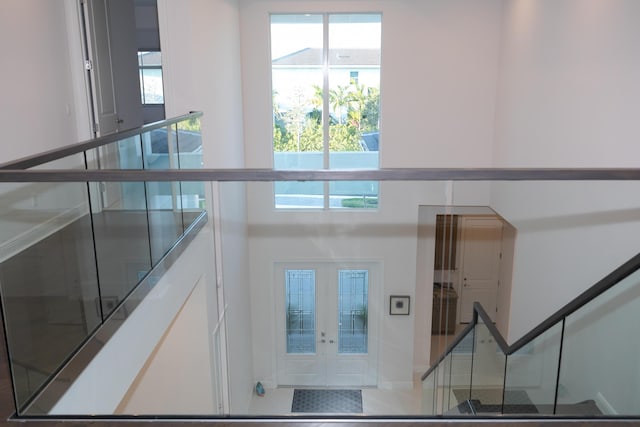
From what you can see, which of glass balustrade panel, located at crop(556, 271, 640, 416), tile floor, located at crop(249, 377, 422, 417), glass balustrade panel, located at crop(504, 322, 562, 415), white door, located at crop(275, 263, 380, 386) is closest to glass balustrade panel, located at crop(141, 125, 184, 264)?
white door, located at crop(275, 263, 380, 386)

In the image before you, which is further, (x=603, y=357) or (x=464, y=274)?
(x=464, y=274)

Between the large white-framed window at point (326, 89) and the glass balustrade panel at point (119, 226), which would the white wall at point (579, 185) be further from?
the glass balustrade panel at point (119, 226)

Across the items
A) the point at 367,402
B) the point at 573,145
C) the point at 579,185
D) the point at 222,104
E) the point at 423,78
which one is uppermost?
the point at 423,78

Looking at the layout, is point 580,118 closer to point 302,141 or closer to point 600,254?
point 600,254

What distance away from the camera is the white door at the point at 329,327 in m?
3.74

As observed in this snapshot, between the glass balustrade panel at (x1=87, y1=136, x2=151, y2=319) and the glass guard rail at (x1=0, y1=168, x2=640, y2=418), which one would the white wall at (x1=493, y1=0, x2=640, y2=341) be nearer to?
the glass guard rail at (x1=0, y1=168, x2=640, y2=418)

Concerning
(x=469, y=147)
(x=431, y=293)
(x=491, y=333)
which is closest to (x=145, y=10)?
(x=469, y=147)

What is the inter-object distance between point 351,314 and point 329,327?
0.73 feet

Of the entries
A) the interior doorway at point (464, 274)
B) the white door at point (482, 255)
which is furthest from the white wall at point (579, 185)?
the white door at point (482, 255)

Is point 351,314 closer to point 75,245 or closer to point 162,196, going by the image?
point 162,196

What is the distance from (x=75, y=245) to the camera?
2.98 m

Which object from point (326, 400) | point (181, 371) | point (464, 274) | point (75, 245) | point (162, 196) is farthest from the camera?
point (464, 274)

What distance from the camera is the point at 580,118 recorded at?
5102mm

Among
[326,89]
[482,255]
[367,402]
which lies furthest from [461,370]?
[326,89]
